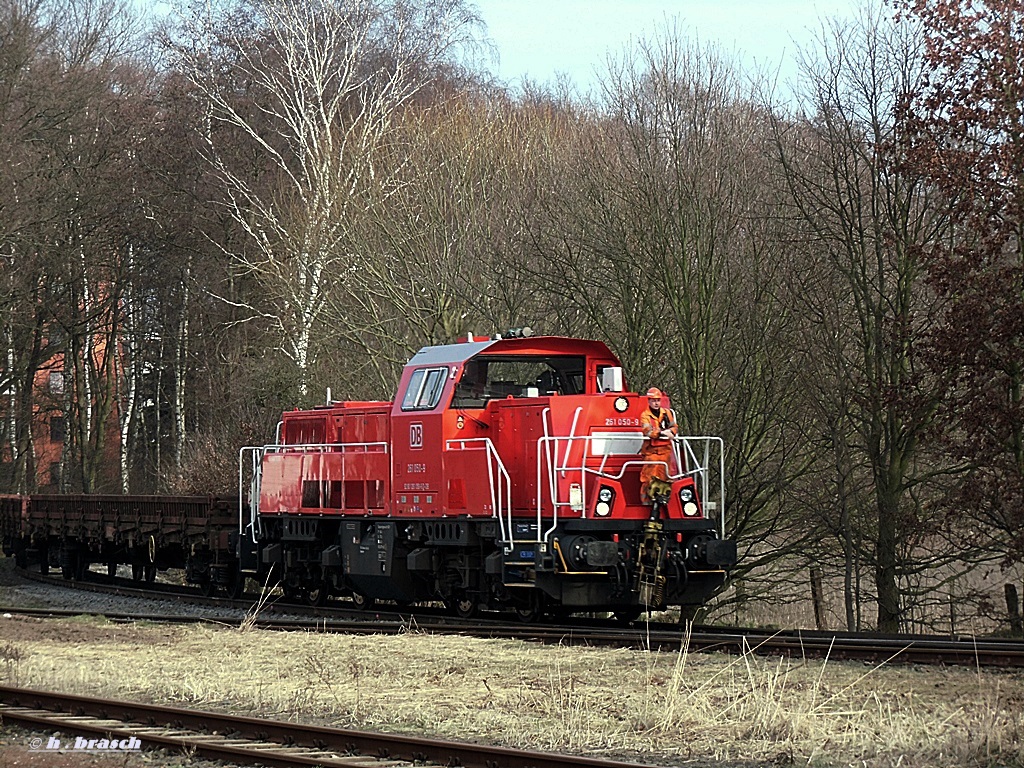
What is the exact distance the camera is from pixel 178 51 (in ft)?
138

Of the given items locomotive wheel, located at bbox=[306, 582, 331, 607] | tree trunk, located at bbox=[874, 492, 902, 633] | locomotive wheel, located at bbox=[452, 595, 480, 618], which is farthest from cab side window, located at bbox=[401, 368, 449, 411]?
tree trunk, located at bbox=[874, 492, 902, 633]

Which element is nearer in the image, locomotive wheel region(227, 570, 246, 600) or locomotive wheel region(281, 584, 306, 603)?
locomotive wheel region(281, 584, 306, 603)

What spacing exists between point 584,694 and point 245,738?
264 centimetres

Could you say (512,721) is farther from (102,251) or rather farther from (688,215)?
(102,251)

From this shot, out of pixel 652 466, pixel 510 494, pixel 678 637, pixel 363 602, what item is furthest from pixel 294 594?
pixel 678 637

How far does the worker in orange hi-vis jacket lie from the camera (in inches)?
602

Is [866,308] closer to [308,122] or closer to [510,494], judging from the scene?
[510,494]

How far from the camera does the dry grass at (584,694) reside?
28.0 feet

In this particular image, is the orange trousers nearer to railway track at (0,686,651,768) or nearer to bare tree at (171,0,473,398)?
railway track at (0,686,651,768)

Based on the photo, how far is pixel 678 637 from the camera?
541 inches

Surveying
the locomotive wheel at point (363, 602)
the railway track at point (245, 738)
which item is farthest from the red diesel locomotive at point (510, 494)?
the railway track at point (245, 738)

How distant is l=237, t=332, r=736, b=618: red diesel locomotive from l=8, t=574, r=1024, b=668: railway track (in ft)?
1.33

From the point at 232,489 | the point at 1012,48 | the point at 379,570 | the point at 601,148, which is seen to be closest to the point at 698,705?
the point at 379,570

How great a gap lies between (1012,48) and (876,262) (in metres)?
4.95
